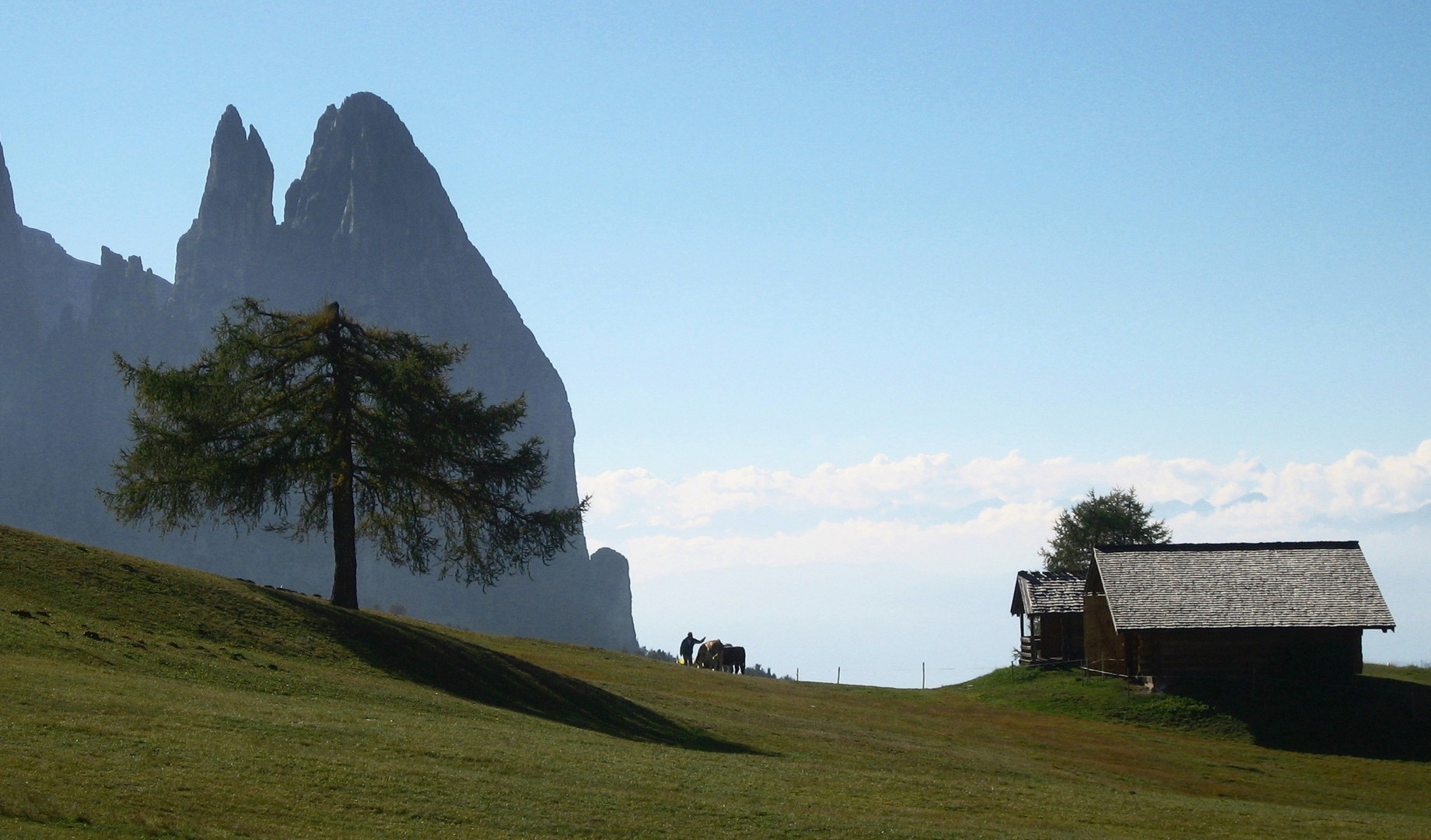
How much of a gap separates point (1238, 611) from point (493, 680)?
111 ft

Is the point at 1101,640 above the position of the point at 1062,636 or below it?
below

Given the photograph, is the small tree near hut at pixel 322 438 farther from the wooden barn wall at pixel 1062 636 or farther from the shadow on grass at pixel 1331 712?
the wooden barn wall at pixel 1062 636

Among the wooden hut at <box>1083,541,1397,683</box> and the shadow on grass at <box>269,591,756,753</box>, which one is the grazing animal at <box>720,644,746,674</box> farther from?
the shadow on grass at <box>269,591,756,753</box>

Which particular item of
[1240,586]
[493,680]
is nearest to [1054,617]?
[1240,586]

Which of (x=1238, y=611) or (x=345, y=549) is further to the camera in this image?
(x=1238, y=611)

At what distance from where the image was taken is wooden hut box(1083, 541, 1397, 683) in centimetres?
4947

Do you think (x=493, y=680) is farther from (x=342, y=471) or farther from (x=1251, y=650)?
(x=1251, y=650)

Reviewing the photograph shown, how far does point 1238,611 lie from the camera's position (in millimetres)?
50250

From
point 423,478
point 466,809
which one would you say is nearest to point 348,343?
point 423,478

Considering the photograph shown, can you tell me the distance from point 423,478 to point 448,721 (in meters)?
16.5

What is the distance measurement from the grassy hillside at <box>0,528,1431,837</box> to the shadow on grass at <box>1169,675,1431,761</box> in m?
1.15

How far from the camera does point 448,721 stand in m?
25.3

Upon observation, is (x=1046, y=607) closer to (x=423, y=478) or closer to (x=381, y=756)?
(x=423, y=478)

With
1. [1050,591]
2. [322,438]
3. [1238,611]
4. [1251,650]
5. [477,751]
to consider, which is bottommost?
[477,751]
